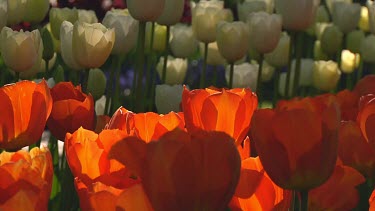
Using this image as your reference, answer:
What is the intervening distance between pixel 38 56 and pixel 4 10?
18cm

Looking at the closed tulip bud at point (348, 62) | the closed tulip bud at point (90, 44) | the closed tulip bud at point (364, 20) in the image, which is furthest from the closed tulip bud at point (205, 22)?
the closed tulip bud at point (364, 20)

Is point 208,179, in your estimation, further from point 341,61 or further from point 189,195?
point 341,61

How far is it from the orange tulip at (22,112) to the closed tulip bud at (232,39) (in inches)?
49.7

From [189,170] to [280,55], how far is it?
2293 mm

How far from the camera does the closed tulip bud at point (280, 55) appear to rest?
11.4 ft

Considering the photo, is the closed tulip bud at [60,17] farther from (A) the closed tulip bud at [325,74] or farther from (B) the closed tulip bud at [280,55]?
(A) the closed tulip bud at [325,74]

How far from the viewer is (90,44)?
2.49m

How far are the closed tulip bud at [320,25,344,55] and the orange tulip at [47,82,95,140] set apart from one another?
73.3 inches

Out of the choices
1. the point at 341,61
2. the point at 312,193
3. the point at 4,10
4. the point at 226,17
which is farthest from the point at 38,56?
the point at 341,61

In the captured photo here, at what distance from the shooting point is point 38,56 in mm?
2709

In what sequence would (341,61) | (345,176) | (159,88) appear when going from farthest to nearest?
(341,61)
(159,88)
(345,176)

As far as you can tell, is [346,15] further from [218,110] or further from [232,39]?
[218,110]

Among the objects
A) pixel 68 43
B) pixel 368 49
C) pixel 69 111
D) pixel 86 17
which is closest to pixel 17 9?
pixel 86 17

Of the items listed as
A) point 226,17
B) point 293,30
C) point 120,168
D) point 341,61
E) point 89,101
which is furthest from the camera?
point 341,61
